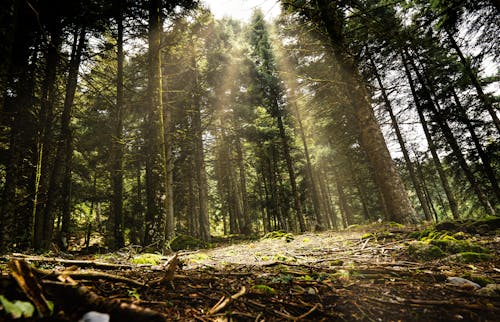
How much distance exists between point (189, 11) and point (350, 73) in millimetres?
6219

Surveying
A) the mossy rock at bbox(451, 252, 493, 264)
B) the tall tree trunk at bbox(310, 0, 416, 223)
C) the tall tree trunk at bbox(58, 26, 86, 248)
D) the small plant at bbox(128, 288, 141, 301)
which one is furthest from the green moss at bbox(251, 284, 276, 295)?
the tall tree trunk at bbox(58, 26, 86, 248)

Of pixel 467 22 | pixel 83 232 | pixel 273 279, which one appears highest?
pixel 467 22

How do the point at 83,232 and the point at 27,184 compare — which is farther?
the point at 83,232

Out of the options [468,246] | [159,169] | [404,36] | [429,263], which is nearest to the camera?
[429,263]

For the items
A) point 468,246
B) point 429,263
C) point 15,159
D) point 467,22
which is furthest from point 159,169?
point 467,22

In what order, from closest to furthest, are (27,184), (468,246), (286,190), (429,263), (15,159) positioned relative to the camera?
(429,263) < (468,246) < (15,159) < (27,184) < (286,190)

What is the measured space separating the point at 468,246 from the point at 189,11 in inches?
395

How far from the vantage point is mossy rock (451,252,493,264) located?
2877 mm

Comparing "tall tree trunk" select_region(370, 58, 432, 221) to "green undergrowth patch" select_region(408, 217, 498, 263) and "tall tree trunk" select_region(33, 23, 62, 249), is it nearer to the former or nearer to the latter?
"green undergrowth patch" select_region(408, 217, 498, 263)

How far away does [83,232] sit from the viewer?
72.0ft

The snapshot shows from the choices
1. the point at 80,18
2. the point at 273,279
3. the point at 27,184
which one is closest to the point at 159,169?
the point at 273,279

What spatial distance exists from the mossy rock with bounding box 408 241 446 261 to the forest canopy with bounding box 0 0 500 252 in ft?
9.65

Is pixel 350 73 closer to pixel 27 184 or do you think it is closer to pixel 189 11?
pixel 189 11

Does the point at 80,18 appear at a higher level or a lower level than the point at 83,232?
higher
